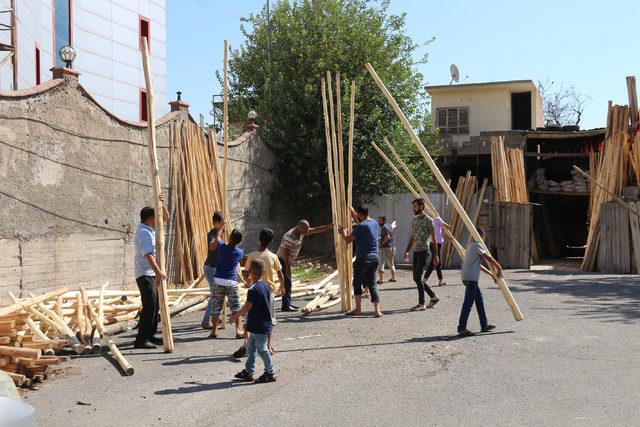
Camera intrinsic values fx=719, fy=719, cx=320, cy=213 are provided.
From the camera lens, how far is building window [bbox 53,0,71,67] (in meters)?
28.2

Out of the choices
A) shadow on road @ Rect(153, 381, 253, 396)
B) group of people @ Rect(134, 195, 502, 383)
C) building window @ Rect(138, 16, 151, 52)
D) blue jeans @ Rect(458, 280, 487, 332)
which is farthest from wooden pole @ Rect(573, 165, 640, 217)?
building window @ Rect(138, 16, 151, 52)

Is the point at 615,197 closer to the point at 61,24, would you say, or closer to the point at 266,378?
the point at 266,378

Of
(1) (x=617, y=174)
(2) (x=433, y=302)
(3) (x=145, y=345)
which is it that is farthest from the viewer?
(1) (x=617, y=174)

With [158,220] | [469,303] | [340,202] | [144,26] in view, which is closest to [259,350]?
[158,220]

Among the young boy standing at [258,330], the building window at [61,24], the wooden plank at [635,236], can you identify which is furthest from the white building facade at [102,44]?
the young boy standing at [258,330]

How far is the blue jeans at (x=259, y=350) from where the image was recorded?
24.5 feet

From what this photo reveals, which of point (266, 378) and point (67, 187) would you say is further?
point (67, 187)

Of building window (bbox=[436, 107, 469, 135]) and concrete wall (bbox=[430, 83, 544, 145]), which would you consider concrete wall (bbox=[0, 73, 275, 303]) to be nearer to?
building window (bbox=[436, 107, 469, 135])

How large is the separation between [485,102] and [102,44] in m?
17.4

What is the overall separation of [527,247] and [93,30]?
2086cm

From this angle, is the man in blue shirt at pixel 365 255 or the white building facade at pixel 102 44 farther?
the white building facade at pixel 102 44

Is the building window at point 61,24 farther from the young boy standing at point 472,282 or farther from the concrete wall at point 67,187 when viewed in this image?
the young boy standing at point 472,282

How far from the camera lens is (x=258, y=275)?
7.80 metres

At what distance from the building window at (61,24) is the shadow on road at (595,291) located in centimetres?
2026
